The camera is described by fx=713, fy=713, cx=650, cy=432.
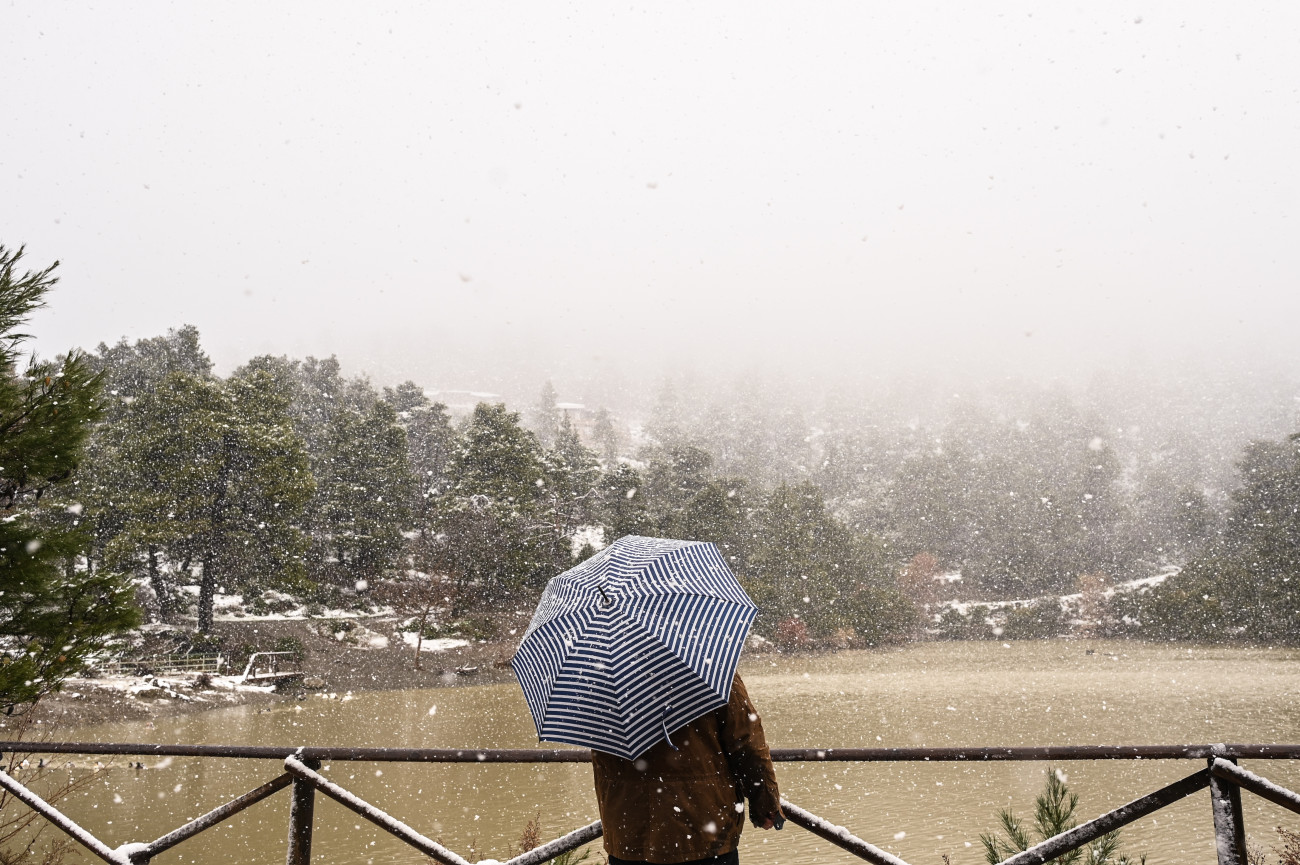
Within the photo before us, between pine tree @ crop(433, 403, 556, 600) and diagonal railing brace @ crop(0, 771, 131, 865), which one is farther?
pine tree @ crop(433, 403, 556, 600)

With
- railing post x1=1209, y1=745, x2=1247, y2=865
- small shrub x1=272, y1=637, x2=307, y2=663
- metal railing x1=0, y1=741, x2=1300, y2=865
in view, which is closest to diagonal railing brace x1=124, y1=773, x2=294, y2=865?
metal railing x1=0, y1=741, x2=1300, y2=865

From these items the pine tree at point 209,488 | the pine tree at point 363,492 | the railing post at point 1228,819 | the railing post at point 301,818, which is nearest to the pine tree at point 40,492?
the railing post at point 301,818

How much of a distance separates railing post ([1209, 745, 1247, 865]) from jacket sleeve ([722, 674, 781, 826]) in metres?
1.12

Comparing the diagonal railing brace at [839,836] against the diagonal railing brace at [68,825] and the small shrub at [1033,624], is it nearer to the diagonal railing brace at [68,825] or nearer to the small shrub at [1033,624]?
the diagonal railing brace at [68,825]

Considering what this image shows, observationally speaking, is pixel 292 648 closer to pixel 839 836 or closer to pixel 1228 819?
pixel 839 836

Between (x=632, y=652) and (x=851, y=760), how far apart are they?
664 millimetres

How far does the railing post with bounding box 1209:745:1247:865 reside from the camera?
176 centimetres

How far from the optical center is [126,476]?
20500 millimetres

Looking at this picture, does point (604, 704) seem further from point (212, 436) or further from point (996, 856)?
point (212, 436)

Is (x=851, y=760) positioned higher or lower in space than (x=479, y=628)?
higher

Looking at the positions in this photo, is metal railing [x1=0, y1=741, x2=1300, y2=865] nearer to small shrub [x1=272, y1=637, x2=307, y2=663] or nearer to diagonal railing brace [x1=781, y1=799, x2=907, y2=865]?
diagonal railing brace [x1=781, y1=799, x2=907, y2=865]

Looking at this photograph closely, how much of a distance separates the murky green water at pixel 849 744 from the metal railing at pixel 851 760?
249 inches

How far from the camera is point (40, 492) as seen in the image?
3834 mm

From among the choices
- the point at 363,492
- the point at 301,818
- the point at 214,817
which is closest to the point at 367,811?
the point at 301,818
